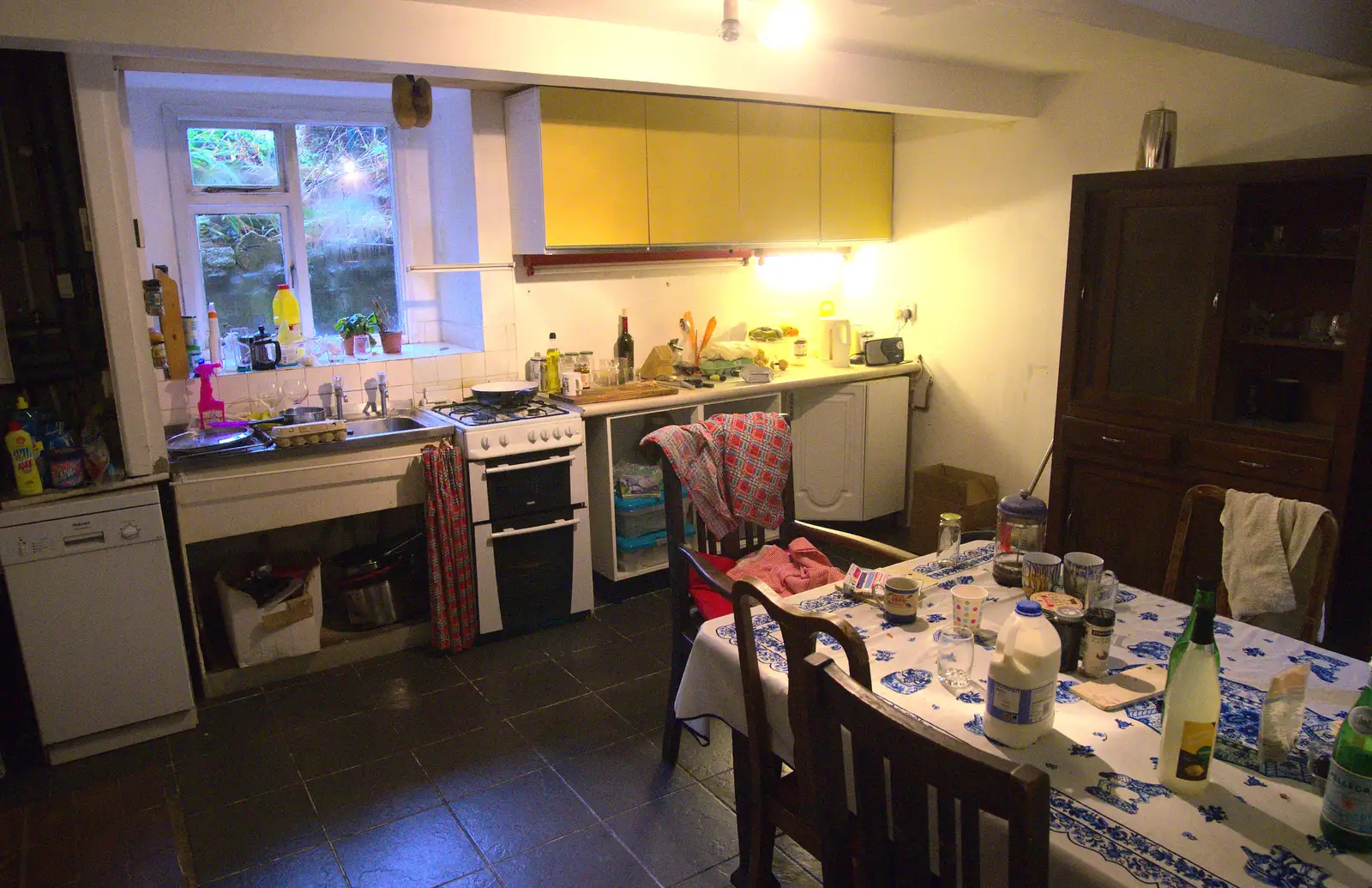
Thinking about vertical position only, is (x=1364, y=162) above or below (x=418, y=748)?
above

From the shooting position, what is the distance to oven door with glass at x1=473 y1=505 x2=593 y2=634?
11.5 ft

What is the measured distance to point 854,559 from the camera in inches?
172

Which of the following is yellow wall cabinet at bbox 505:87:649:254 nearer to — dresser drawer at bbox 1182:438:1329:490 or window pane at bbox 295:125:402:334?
window pane at bbox 295:125:402:334

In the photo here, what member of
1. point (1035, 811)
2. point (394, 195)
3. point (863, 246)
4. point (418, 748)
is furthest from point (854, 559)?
point (1035, 811)

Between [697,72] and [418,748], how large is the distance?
100 inches

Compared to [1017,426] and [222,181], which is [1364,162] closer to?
[1017,426]

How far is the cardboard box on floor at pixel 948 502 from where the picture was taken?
4289mm

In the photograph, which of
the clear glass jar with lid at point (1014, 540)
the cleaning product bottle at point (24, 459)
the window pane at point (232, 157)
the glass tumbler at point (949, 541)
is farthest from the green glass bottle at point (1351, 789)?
the window pane at point (232, 157)

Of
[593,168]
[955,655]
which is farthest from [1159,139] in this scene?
[955,655]

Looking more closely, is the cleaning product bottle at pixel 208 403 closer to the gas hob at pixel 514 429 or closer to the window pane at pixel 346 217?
the window pane at pixel 346 217

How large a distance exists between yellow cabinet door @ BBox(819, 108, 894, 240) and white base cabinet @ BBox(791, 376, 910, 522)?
0.82 m

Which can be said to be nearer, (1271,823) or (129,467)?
(1271,823)

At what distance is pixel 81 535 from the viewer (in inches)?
108

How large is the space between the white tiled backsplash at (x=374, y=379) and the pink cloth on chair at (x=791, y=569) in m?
1.78
